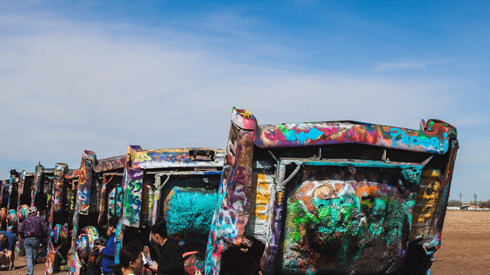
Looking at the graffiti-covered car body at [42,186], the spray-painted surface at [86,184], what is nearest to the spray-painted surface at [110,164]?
the spray-painted surface at [86,184]

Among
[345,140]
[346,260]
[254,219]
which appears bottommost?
[346,260]

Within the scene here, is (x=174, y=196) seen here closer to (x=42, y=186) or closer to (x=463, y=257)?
(x=42, y=186)

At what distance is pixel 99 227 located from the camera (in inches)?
376

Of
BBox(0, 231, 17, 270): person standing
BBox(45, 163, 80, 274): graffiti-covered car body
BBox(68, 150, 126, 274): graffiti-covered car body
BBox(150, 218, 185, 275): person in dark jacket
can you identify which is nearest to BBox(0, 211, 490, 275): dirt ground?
BBox(0, 231, 17, 270): person standing

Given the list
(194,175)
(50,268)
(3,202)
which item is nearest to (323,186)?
(194,175)

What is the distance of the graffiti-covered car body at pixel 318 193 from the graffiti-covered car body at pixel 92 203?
16.2 feet

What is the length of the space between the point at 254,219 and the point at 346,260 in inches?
38.3

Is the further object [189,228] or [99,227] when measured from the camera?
[99,227]

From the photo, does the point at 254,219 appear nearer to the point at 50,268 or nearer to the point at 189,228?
the point at 189,228

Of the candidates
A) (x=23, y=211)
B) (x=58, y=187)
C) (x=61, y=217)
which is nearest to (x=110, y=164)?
(x=58, y=187)

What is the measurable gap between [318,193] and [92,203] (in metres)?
6.62

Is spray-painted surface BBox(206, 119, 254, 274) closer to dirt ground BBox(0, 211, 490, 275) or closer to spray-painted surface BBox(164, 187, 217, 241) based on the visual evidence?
spray-painted surface BBox(164, 187, 217, 241)

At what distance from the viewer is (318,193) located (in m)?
4.05

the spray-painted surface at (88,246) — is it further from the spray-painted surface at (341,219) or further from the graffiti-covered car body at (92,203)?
the spray-painted surface at (341,219)
